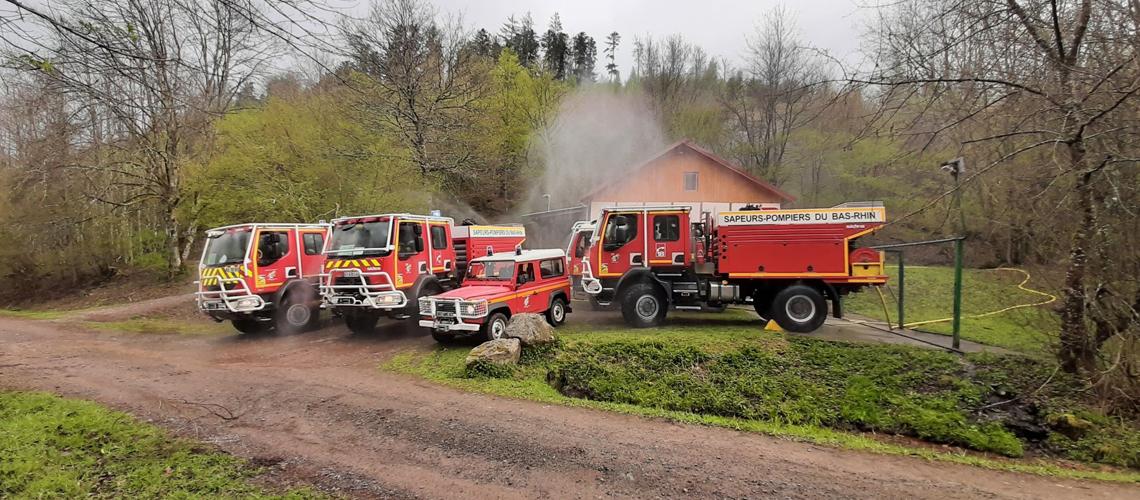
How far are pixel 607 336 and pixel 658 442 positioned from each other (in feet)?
14.7

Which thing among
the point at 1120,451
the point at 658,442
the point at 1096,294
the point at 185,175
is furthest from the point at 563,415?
the point at 185,175

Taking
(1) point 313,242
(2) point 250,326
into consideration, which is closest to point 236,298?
(2) point 250,326

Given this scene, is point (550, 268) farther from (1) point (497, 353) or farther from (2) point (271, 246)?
(2) point (271, 246)

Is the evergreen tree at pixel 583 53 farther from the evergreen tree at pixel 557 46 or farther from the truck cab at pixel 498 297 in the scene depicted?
the truck cab at pixel 498 297

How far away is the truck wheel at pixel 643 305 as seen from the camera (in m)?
11.2

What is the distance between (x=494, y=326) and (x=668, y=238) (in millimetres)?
4427

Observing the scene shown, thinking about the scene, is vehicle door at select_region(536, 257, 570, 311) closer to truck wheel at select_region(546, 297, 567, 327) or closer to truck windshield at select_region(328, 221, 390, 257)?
truck wheel at select_region(546, 297, 567, 327)

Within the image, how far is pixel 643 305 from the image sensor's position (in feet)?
37.0

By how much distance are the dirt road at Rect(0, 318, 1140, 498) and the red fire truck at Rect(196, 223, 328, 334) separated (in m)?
2.85

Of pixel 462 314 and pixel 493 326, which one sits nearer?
pixel 462 314

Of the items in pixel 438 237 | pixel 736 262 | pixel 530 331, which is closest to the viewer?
pixel 530 331

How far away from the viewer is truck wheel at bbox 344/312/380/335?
1111 cm

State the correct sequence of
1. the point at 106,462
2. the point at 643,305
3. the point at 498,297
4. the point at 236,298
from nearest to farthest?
the point at 106,462
the point at 498,297
the point at 236,298
the point at 643,305

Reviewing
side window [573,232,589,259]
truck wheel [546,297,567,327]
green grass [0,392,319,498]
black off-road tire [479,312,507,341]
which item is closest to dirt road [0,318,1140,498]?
green grass [0,392,319,498]
